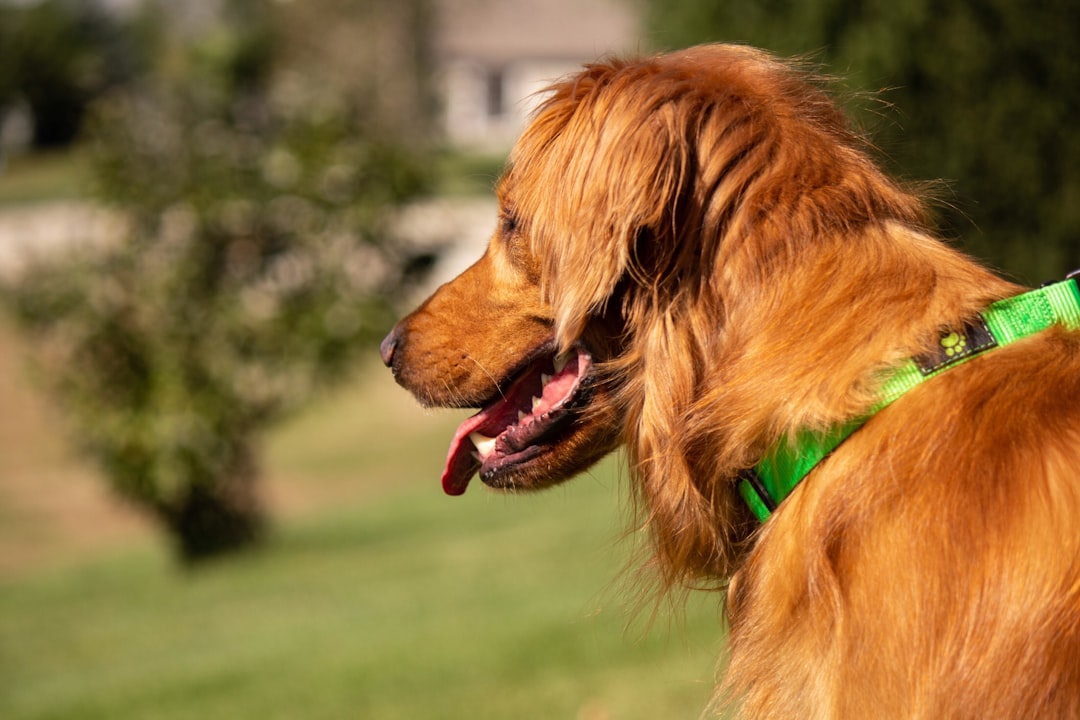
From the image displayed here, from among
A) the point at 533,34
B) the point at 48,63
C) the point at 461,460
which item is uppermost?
the point at 461,460

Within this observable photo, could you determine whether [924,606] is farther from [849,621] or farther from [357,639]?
[357,639]

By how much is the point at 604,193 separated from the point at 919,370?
2.36ft

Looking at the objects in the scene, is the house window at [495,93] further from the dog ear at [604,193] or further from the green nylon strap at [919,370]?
the green nylon strap at [919,370]

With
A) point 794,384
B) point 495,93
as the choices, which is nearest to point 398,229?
point 794,384

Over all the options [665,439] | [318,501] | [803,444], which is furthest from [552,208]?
[318,501]

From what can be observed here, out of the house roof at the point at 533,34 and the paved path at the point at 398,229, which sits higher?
the paved path at the point at 398,229

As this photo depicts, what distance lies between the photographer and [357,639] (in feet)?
24.8

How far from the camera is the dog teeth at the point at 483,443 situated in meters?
3.06

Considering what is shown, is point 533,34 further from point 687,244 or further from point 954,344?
point 954,344

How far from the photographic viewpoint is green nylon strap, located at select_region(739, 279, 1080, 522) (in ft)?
7.72

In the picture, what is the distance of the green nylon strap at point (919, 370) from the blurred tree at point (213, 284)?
34.1 ft

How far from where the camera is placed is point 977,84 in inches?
284

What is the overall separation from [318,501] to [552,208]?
14.0 m

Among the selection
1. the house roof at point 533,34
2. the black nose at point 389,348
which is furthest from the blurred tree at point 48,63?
the black nose at point 389,348
